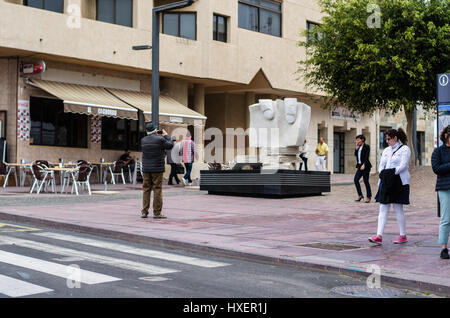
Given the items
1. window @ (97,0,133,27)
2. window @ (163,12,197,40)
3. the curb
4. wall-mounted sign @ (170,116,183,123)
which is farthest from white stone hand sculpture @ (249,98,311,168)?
window @ (163,12,197,40)

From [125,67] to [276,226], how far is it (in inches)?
598

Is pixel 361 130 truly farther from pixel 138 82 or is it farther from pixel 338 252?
pixel 338 252

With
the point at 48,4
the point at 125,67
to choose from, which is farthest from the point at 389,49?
the point at 48,4

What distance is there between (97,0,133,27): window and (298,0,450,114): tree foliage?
26.2 feet

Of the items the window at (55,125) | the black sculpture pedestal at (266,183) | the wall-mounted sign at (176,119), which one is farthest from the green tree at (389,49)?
the window at (55,125)

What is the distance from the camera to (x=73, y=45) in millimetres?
23016

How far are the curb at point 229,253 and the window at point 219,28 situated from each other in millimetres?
18016

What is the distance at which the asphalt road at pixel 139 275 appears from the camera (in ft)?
19.8

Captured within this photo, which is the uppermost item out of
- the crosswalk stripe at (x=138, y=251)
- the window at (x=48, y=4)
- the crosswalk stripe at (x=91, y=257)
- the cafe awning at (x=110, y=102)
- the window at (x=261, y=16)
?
the window at (x=261, y=16)

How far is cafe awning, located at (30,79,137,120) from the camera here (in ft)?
73.0

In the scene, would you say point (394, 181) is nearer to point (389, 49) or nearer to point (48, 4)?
point (389, 49)

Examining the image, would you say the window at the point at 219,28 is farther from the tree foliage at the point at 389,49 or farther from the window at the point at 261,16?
the tree foliage at the point at 389,49

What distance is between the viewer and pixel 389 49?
2273 centimetres
